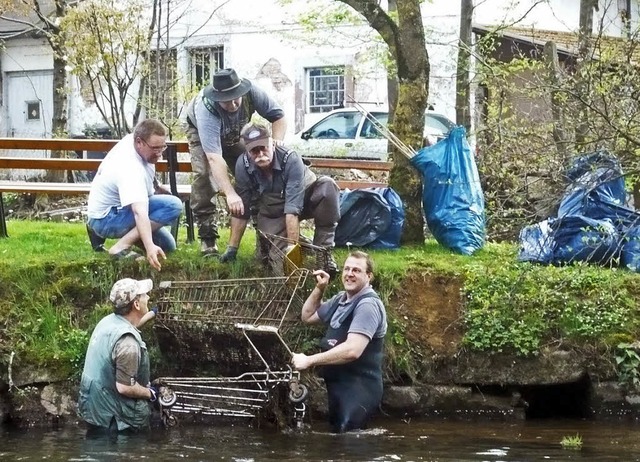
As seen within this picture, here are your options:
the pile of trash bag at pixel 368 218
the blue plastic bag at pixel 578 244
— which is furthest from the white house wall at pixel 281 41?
the blue plastic bag at pixel 578 244

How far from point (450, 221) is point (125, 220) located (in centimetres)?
339

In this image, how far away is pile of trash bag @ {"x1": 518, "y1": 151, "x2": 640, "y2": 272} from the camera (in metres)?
10.7

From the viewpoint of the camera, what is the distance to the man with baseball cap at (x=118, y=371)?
8891 mm

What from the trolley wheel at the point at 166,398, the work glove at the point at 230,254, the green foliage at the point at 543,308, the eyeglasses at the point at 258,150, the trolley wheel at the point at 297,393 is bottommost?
the trolley wheel at the point at 166,398

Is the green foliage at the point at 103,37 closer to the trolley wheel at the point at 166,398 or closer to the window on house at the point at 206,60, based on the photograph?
the window on house at the point at 206,60

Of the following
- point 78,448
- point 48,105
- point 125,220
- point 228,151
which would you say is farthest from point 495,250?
point 48,105

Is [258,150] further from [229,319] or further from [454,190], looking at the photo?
[454,190]

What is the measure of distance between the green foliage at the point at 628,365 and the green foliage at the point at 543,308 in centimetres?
17

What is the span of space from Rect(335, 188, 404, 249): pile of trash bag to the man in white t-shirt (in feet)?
5.99

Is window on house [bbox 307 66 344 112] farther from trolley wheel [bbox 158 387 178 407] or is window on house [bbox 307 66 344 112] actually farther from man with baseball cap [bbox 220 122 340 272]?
trolley wheel [bbox 158 387 178 407]

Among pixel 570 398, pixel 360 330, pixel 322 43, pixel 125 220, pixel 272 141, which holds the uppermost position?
pixel 322 43

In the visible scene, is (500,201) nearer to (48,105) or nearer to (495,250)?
(495,250)

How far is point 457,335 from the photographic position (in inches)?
409

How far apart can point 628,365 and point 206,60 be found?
18.9 m
